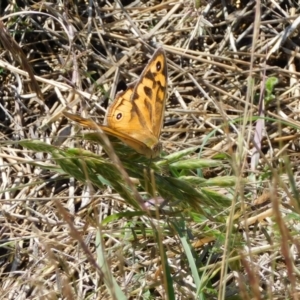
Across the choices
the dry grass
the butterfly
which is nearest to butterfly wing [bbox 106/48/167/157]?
the butterfly

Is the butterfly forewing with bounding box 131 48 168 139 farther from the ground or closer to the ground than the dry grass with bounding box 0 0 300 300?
farther from the ground

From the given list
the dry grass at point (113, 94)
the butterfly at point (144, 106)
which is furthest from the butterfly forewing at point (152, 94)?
the dry grass at point (113, 94)

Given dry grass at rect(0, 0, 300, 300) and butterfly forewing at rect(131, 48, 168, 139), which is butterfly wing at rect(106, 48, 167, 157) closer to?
butterfly forewing at rect(131, 48, 168, 139)

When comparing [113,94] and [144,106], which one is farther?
[113,94]

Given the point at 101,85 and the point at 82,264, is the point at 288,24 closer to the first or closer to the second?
the point at 101,85

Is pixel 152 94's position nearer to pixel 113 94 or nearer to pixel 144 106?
pixel 144 106

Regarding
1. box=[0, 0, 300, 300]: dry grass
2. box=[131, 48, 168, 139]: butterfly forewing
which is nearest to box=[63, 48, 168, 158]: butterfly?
box=[131, 48, 168, 139]: butterfly forewing

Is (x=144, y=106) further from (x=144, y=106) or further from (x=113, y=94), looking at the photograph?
(x=113, y=94)

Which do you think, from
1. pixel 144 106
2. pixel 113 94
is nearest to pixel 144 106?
pixel 144 106

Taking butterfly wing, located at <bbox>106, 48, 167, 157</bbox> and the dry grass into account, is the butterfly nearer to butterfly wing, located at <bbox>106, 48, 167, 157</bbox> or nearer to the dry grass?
butterfly wing, located at <bbox>106, 48, 167, 157</bbox>

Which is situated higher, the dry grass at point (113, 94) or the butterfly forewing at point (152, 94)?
the butterfly forewing at point (152, 94)

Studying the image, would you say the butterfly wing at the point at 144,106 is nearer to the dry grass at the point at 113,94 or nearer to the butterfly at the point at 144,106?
the butterfly at the point at 144,106

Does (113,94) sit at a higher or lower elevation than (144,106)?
lower
